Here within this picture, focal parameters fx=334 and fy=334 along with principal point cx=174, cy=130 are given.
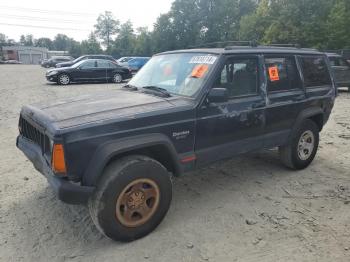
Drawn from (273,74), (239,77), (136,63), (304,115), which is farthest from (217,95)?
(136,63)

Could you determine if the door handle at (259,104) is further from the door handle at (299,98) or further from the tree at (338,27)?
the tree at (338,27)

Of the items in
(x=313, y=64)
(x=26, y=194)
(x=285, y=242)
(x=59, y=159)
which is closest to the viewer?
(x=59, y=159)

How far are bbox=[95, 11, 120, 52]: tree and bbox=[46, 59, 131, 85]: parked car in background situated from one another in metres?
76.7

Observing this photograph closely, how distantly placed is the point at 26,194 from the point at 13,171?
0.92 metres

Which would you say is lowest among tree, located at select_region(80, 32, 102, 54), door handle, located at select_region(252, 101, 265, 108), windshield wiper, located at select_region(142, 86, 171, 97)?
tree, located at select_region(80, 32, 102, 54)

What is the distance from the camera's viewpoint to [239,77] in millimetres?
4215

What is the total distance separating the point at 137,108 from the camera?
11.4 feet

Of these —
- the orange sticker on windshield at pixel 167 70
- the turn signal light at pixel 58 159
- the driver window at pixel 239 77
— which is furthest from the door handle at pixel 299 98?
the turn signal light at pixel 58 159

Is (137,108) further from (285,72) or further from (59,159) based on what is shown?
(285,72)

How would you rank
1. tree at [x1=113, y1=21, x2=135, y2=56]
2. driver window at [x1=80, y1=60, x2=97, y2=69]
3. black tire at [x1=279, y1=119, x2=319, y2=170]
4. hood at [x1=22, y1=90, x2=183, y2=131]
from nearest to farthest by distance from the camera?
1. hood at [x1=22, y1=90, x2=183, y2=131]
2. black tire at [x1=279, y1=119, x2=319, y2=170]
3. driver window at [x1=80, y1=60, x2=97, y2=69]
4. tree at [x1=113, y1=21, x2=135, y2=56]

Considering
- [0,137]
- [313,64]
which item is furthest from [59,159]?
[0,137]

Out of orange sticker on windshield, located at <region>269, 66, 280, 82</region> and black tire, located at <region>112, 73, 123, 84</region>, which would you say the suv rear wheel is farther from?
orange sticker on windshield, located at <region>269, 66, 280, 82</region>

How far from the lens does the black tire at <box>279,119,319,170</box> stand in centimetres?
505

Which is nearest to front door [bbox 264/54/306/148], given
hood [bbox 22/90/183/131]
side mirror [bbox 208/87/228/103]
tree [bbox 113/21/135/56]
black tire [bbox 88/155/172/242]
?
side mirror [bbox 208/87/228/103]
